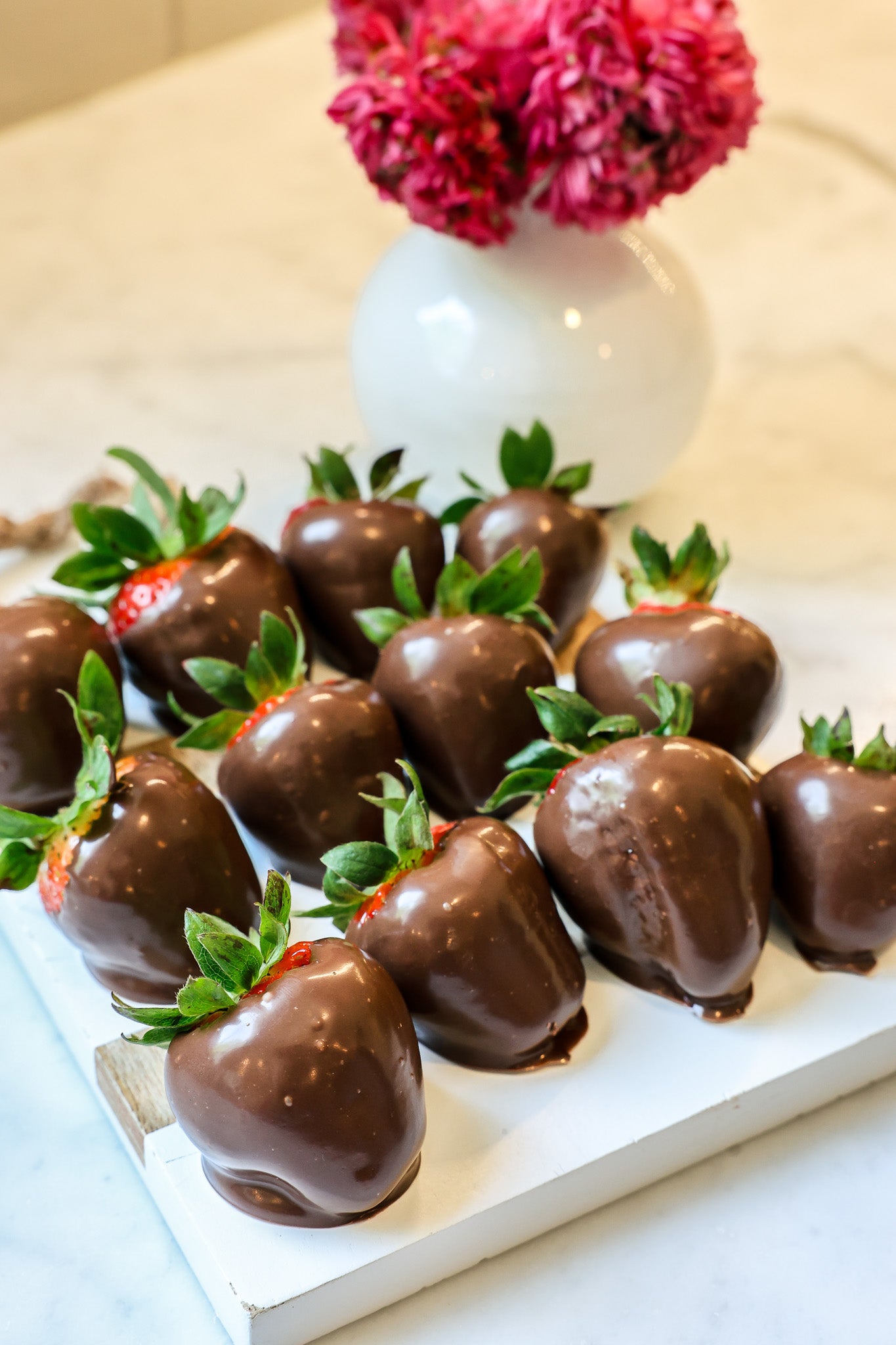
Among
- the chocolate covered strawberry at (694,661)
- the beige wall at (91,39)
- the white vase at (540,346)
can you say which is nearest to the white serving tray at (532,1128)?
the chocolate covered strawberry at (694,661)

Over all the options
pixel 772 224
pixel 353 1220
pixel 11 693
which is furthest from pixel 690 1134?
pixel 772 224

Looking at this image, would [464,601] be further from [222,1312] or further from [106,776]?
[222,1312]

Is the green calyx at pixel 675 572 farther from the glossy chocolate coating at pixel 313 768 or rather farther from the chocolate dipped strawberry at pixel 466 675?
the glossy chocolate coating at pixel 313 768

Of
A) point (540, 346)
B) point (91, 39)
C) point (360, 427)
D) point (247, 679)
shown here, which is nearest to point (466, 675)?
point (247, 679)

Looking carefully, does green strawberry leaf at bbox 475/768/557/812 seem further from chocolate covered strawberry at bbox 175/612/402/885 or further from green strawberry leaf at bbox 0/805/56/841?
green strawberry leaf at bbox 0/805/56/841

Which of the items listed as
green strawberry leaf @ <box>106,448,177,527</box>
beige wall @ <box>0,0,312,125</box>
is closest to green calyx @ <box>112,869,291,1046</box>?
green strawberry leaf @ <box>106,448,177,527</box>

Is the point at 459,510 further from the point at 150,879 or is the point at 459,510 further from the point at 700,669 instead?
the point at 150,879
